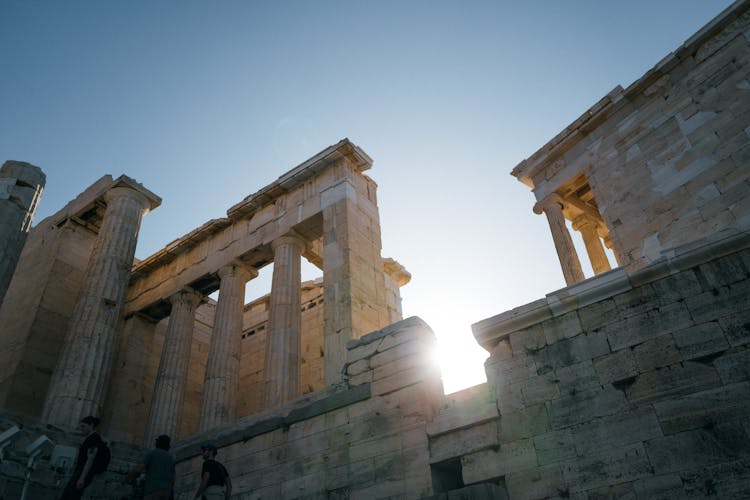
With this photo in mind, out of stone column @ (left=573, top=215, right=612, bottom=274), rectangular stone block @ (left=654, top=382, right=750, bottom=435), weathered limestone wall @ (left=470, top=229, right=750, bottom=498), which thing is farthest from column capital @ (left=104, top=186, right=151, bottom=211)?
rectangular stone block @ (left=654, top=382, right=750, bottom=435)

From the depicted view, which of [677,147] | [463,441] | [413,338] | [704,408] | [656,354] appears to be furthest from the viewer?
[677,147]

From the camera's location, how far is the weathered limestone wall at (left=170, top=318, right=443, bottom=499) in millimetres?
9305

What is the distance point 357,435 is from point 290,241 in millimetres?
9849

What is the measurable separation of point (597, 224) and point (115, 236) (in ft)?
55.4

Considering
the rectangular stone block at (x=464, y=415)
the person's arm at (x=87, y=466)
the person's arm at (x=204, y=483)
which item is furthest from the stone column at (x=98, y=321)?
the rectangular stone block at (x=464, y=415)

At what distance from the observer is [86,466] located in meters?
8.38

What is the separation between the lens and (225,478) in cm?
890

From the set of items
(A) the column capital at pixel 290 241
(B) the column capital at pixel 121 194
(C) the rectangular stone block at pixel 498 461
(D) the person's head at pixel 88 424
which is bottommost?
(C) the rectangular stone block at pixel 498 461

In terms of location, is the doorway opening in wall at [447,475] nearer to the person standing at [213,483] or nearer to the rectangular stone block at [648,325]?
the rectangular stone block at [648,325]

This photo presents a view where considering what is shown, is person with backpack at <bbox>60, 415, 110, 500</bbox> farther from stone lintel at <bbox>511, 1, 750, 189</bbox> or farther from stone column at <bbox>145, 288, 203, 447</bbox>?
stone lintel at <bbox>511, 1, 750, 189</bbox>

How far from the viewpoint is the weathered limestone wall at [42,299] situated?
17.7 metres

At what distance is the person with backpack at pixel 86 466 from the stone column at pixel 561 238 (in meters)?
13.3

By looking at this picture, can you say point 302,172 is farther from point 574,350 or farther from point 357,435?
point 574,350

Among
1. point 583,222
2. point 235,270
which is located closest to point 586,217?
point 583,222
